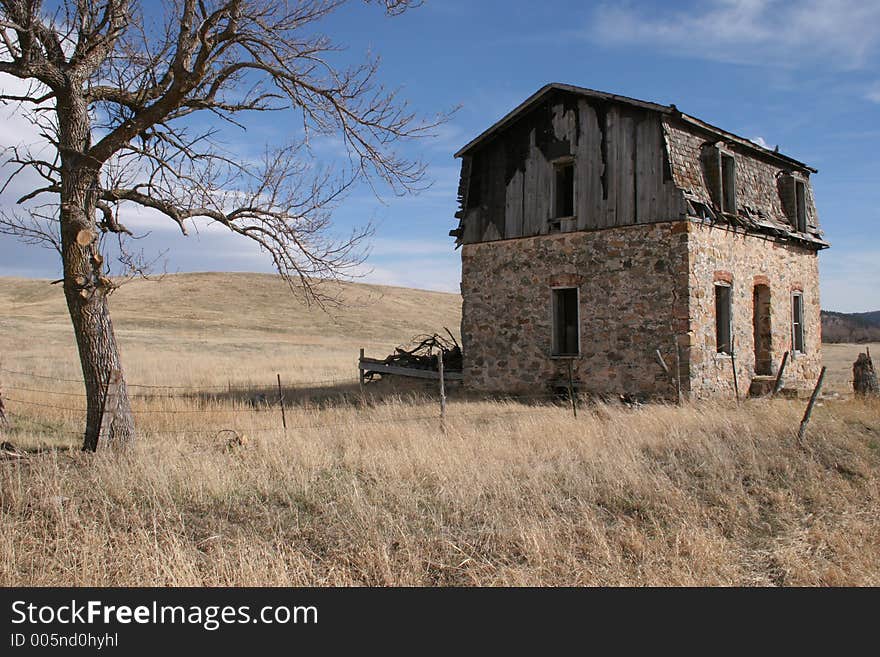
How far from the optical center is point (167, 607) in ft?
15.1

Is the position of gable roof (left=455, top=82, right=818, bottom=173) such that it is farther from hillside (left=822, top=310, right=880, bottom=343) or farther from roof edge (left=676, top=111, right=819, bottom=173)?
hillside (left=822, top=310, right=880, bottom=343)

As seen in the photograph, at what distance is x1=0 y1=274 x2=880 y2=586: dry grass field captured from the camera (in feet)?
18.2

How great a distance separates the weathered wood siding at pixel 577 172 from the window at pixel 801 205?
→ 6230 mm

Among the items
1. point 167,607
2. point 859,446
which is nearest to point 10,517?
point 167,607

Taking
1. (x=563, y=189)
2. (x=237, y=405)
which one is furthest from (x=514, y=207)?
(x=237, y=405)

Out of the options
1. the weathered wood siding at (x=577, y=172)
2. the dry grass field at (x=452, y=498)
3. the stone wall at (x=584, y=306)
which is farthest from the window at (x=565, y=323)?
the dry grass field at (x=452, y=498)

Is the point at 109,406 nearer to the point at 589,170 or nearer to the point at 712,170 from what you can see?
the point at 589,170

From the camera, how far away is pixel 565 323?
57.9ft

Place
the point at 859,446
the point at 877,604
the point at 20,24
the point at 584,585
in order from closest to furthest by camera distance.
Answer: the point at 877,604
the point at 584,585
the point at 20,24
the point at 859,446

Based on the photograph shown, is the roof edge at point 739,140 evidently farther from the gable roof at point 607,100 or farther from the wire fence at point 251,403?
the wire fence at point 251,403

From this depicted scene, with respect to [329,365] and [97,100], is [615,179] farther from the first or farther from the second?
[329,365]

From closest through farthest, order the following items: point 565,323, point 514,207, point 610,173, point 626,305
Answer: point 626,305
point 610,173
point 514,207
point 565,323

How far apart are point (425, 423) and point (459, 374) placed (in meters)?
6.07

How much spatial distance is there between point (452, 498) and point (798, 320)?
50.2 feet
